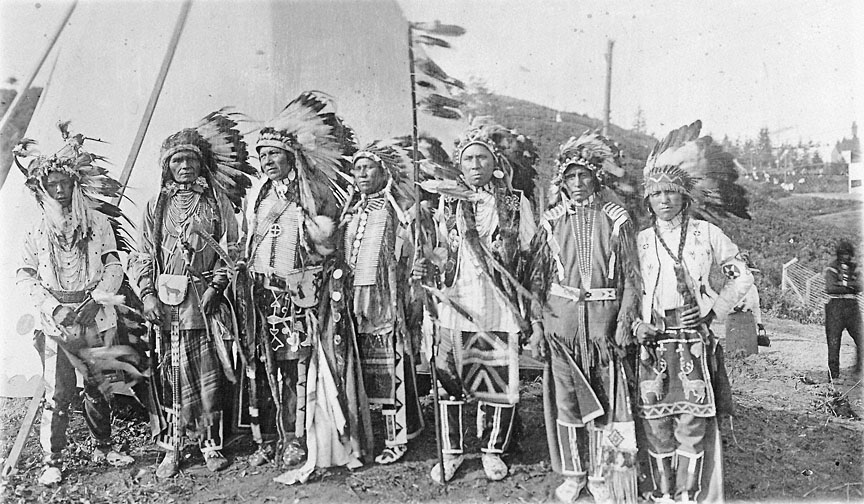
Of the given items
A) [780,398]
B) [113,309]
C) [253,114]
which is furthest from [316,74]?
[780,398]

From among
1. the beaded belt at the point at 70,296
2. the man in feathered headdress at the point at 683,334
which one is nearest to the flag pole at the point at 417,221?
the man in feathered headdress at the point at 683,334

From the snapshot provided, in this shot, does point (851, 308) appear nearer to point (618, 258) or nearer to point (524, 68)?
point (618, 258)

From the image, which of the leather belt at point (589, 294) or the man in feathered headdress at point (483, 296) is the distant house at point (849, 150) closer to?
the leather belt at point (589, 294)

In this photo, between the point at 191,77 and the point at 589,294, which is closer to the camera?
the point at 589,294

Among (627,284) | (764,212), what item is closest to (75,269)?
(627,284)

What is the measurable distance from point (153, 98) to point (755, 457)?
14.5 feet

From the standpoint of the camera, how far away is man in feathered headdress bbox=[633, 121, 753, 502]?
4.70 meters

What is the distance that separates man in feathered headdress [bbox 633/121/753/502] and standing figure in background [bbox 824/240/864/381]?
582 millimetres

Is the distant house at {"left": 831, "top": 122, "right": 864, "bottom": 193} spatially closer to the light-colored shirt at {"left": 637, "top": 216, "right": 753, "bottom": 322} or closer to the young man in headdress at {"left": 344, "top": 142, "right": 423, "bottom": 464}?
the light-colored shirt at {"left": 637, "top": 216, "right": 753, "bottom": 322}

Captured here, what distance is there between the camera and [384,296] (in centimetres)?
493

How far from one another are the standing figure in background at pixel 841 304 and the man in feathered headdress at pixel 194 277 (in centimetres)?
370

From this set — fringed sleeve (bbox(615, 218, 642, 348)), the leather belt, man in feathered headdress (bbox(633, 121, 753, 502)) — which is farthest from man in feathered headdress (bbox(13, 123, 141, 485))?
man in feathered headdress (bbox(633, 121, 753, 502))

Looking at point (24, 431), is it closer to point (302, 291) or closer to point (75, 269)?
point (75, 269)

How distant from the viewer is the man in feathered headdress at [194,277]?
16.5ft
